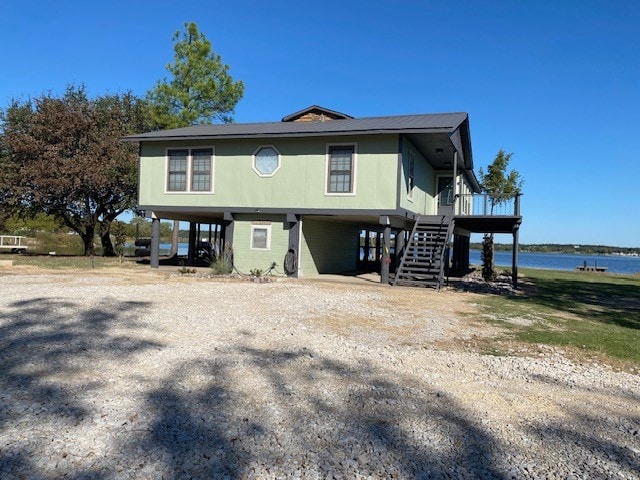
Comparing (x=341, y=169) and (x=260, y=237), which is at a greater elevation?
(x=341, y=169)

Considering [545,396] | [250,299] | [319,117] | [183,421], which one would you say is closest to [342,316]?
[250,299]

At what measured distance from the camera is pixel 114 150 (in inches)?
1040

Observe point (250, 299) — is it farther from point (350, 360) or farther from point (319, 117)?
point (319, 117)

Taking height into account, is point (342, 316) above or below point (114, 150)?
below

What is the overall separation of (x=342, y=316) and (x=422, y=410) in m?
4.77

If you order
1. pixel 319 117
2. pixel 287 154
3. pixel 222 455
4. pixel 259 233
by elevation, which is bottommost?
pixel 222 455

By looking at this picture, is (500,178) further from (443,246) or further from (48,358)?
(48,358)

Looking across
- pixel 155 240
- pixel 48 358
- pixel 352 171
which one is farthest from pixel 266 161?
pixel 48 358

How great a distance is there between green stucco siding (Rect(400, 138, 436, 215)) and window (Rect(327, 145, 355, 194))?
1.77m

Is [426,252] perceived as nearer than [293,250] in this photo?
Yes

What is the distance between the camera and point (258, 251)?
18172 millimetres

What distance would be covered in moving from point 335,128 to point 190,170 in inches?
241

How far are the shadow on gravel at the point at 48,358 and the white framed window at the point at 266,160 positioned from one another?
8994mm

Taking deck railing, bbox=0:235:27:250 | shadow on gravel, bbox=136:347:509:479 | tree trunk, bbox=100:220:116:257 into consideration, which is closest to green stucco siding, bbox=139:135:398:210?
shadow on gravel, bbox=136:347:509:479
